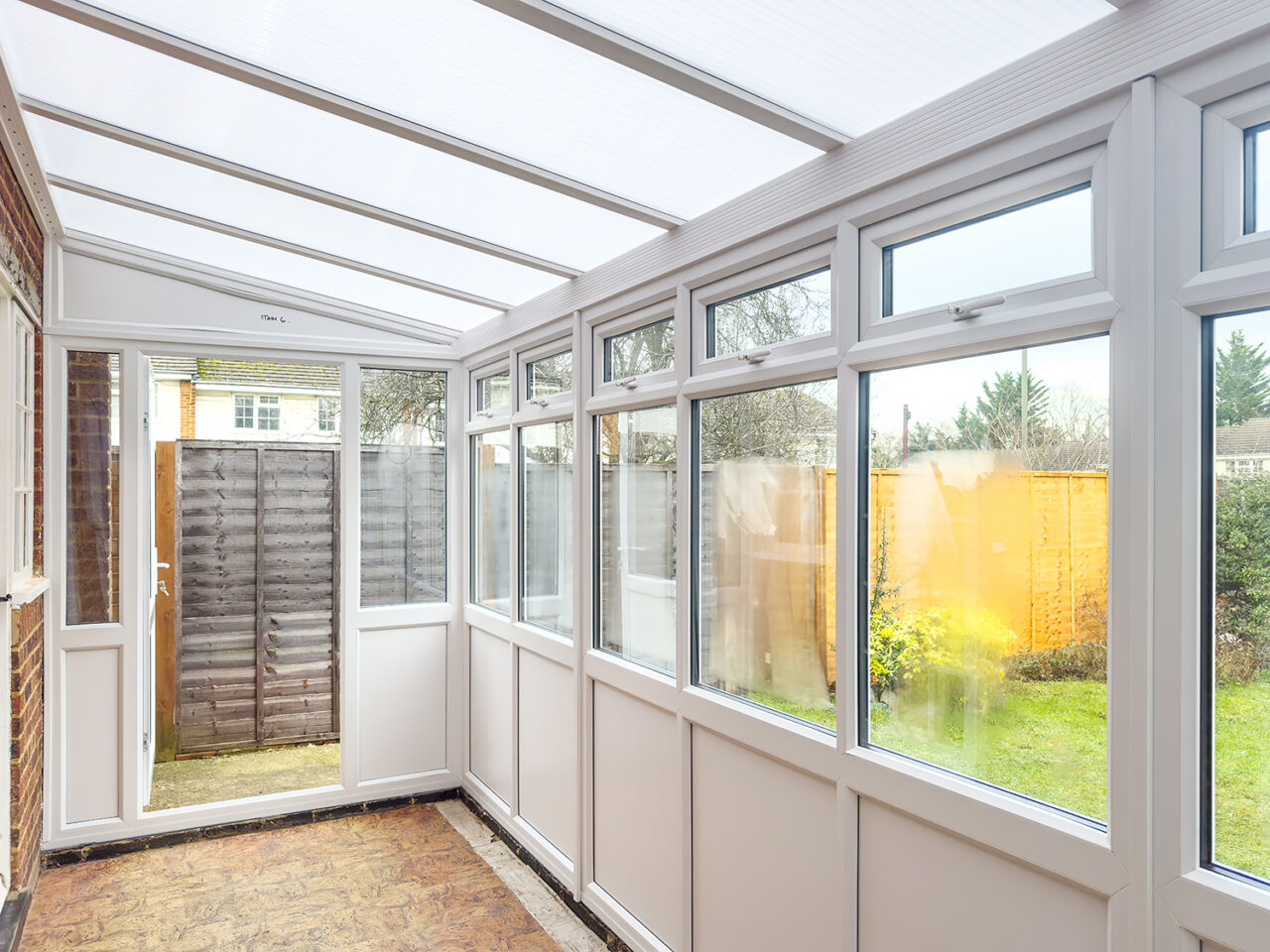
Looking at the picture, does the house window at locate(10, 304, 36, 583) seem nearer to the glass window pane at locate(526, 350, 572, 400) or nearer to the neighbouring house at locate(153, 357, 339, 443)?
the glass window pane at locate(526, 350, 572, 400)

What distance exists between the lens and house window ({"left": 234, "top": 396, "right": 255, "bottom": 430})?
8.45 metres

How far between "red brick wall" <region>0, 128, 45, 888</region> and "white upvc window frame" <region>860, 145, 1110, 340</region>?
2.65 metres

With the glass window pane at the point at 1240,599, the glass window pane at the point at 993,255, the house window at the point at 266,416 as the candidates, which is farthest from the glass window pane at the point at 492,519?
the house window at the point at 266,416

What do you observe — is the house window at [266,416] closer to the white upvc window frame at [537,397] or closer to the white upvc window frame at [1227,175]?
the white upvc window frame at [537,397]

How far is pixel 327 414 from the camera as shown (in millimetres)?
6352

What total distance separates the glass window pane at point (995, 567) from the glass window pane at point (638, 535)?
91cm

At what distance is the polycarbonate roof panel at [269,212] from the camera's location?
2758 mm

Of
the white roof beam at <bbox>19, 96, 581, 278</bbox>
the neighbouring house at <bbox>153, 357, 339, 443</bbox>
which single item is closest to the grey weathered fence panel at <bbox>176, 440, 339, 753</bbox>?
the neighbouring house at <bbox>153, 357, 339, 443</bbox>

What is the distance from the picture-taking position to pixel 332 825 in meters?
3.98

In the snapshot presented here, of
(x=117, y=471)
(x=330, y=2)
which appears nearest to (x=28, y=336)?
(x=117, y=471)

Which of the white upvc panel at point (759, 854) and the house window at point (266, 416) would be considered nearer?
the white upvc panel at point (759, 854)

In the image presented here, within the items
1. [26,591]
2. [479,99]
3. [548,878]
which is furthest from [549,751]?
[479,99]

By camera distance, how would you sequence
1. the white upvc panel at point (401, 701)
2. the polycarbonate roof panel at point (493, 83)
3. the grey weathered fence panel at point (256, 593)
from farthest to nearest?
the grey weathered fence panel at point (256, 593) < the white upvc panel at point (401, 701) < the polycarbonate roof panel at point (493, 83)

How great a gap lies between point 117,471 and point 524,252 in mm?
2165
